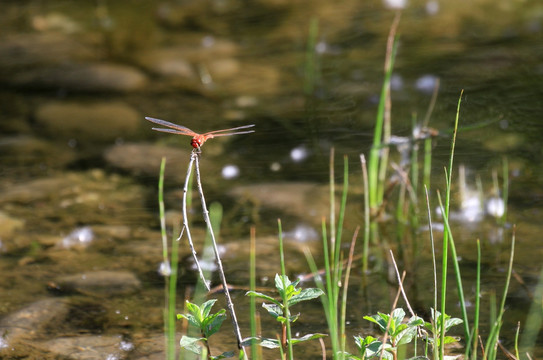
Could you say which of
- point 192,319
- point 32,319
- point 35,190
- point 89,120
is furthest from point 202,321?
point 89,120

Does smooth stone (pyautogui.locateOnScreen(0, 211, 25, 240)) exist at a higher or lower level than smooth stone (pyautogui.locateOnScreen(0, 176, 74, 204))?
lower

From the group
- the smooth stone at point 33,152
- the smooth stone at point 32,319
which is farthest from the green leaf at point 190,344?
the smooth stone at point 33,152

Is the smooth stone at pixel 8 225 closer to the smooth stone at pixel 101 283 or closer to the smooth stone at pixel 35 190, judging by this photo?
the smooth stone at pixel 35 190

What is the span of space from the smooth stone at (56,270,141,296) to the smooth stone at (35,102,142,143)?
3.11 feet

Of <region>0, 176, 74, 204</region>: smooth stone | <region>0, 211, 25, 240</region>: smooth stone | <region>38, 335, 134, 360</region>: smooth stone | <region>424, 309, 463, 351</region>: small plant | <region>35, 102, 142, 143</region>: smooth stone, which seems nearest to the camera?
<region>424, 309, 463, 351</region>: small plant

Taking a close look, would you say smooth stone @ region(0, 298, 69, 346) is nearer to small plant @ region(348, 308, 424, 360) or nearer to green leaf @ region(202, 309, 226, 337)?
green leaf @ region(202, 309, 226, 337)

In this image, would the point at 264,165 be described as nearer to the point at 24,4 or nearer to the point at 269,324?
the point at 269,324

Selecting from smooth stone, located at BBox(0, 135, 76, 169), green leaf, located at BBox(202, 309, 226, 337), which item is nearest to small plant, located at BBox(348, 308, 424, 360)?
green leaf, located at BBox(202, 309, 226, 337)

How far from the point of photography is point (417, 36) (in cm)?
312

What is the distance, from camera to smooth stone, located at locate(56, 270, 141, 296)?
1568 millimetres

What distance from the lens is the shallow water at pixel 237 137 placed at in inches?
61.7

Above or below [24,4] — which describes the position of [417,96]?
below

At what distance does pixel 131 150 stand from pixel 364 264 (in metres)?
1.09

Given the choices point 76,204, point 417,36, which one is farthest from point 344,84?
point 76,204
